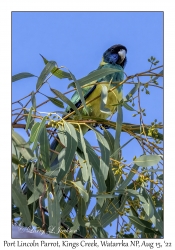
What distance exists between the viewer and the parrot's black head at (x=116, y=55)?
11.1 ft

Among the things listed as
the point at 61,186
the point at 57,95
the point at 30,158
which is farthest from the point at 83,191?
the point at 57,95

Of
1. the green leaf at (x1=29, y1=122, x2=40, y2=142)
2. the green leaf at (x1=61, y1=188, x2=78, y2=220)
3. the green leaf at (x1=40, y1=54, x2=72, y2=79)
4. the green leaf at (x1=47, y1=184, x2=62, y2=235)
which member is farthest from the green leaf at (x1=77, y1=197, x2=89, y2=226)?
the green leaf at (x1=40, y1=54, x2=72, y2=79)

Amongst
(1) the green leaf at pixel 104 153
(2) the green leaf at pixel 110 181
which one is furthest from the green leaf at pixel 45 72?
(2) the green leaf at pixel 110 181

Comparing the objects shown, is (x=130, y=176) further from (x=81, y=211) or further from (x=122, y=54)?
(x=122, y=54)

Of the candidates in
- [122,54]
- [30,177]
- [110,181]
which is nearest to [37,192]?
[30,177]

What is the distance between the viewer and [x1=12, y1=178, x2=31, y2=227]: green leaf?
6.08 ft

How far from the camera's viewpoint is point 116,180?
6.48ft

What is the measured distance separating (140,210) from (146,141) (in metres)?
0.28

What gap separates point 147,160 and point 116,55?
5.40ft

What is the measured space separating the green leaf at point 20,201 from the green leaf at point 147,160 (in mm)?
414

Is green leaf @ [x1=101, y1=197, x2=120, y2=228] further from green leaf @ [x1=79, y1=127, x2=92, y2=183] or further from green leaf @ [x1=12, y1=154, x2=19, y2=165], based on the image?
green leaf @ [x1=12, y1=154, x2=19, y2=165]

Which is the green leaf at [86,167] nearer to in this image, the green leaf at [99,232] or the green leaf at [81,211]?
the green leaf at [81,211]

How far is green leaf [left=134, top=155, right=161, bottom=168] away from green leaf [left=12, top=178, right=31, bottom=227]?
1.36 feet

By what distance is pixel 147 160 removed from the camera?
186 cm
